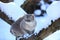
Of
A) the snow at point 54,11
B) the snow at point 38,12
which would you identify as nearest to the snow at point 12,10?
the snow at point 38,12

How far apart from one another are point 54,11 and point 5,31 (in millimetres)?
322

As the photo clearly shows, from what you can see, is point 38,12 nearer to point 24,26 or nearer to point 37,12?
point 37,12

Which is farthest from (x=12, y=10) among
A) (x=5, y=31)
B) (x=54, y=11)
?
(x=54, y=11)

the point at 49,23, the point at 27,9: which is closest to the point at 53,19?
the point at 49,23

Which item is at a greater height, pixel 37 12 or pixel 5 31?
pixel 37 12

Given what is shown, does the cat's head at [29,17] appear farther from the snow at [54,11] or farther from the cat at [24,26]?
the snow at [54,11]

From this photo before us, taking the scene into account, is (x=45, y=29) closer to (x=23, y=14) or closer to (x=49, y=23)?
(x=49, y=23)

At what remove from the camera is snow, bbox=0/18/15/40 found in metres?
1.96

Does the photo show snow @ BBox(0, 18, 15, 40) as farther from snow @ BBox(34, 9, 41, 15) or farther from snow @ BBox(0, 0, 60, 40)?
snow @ BBox(34, 9, 41, 15)

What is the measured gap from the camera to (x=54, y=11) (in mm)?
1953

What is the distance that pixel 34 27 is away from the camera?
6.30 ft

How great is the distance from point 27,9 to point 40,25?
0.41ft

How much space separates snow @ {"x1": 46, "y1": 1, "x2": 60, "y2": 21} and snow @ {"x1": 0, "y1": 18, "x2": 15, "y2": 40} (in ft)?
0.86

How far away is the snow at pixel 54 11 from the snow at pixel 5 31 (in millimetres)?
261
